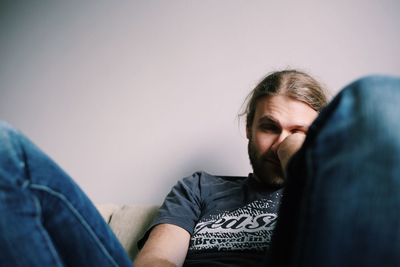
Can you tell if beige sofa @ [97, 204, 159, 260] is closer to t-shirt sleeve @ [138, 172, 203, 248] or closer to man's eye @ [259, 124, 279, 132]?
t-shirt sleeve @ [138, 172, 203, 248]

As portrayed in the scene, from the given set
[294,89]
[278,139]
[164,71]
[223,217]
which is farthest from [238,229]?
[164,71]

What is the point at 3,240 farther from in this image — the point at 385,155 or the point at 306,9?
the point at 306,9

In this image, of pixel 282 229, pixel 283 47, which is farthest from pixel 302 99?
pixel 282 229

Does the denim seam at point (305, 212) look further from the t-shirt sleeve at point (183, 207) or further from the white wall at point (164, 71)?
the white wall at point (164, 71)

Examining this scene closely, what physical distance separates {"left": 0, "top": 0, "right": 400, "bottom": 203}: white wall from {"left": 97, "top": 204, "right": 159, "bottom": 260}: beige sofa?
194 mm

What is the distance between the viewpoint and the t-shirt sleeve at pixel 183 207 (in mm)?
900

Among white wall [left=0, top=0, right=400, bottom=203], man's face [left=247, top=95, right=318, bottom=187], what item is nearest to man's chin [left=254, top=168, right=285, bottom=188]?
man's face [left=247, top=95, right=318, bottom=187]

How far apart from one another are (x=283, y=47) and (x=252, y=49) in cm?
13

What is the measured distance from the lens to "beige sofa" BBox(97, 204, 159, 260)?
3.43 feet

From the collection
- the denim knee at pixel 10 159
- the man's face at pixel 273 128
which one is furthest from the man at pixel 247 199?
the denim knee at pixel 10 159

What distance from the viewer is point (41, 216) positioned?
1.13 ft

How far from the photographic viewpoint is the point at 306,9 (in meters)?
1.26

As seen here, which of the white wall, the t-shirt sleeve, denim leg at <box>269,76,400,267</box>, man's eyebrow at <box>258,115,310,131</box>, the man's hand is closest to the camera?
denim leg at <box>269,76,400,267</box>

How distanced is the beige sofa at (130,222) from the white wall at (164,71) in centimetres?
19
